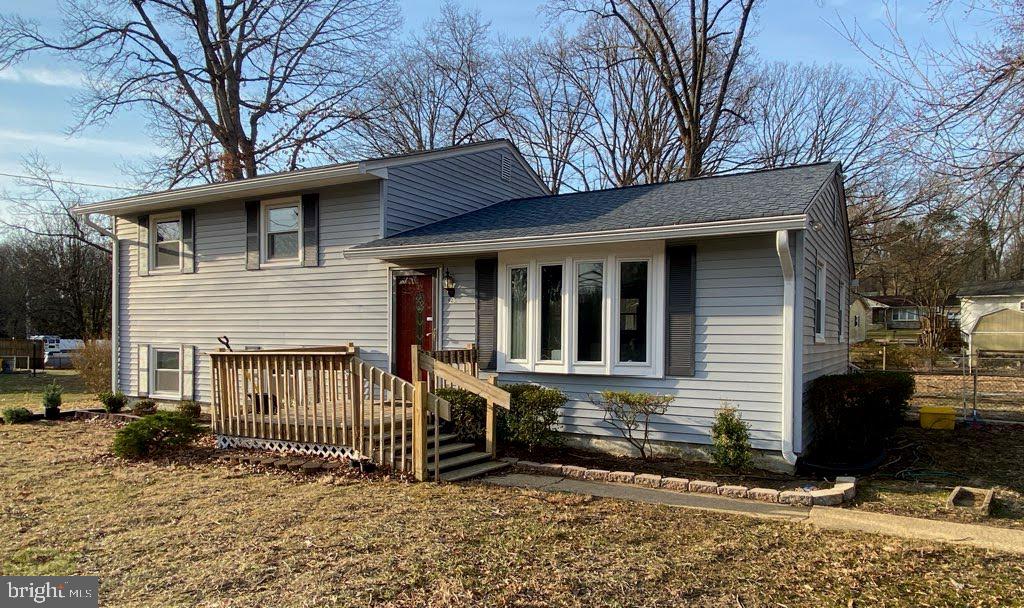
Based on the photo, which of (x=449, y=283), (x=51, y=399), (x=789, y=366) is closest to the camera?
(x=789, y=366)

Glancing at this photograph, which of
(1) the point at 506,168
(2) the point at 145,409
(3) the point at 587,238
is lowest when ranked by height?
(2) the point at 145,409

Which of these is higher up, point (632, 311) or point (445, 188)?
point (445, 188)

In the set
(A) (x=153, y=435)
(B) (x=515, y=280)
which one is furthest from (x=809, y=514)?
(A) (x=153, y=435)

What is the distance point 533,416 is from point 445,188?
5222 mm

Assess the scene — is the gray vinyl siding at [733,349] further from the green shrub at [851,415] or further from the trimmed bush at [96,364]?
the trimmed bush at [96,364]

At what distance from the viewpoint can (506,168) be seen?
43.2 feet

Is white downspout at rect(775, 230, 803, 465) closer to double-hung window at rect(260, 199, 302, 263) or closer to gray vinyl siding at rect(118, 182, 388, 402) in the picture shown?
gray vinyl siding at rect(118, 182, 388, 402)

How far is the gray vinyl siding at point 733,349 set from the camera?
7.31 m

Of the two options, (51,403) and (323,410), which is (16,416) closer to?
(51,403)

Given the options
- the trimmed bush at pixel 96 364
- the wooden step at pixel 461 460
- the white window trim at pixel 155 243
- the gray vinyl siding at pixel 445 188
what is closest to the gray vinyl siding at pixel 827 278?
the wooden step at pixel 461 460

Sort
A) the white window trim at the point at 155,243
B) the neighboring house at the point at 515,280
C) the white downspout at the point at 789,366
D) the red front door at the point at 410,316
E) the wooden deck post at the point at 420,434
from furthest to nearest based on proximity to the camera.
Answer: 1. the white window trim at the point at 155,243
2. the red front door at the point at 410,316
3. the neighboring house at the point at 515,280
4. the white downspout at the point at 789,366
5. the wooden deck post at the point at 420,434

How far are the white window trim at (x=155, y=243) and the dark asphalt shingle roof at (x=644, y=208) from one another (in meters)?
5.00

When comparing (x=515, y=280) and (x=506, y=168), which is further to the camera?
(x=506, y=168)

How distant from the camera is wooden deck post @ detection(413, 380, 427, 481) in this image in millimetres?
6723
